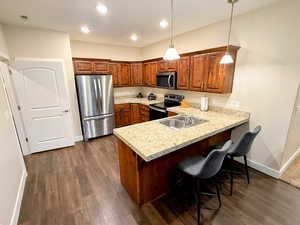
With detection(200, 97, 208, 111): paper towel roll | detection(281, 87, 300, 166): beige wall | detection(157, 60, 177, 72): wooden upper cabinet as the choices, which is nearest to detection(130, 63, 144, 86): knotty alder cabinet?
detection(157, 60, 177, 72): wooden upper cabinet

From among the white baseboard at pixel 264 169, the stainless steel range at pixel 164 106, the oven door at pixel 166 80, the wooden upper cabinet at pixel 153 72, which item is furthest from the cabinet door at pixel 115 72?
the white baseboard at pixel 264 169

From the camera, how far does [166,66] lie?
3713 mm

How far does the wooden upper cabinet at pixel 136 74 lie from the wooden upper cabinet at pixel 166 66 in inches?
37.0

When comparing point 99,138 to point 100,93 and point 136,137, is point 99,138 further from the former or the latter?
point 136,137

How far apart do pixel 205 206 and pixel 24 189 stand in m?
2.73

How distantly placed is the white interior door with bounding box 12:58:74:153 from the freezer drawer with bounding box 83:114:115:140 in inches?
15.8

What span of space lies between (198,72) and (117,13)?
73.0 inches

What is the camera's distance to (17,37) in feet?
9.55

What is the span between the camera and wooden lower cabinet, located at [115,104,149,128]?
4.45 metres

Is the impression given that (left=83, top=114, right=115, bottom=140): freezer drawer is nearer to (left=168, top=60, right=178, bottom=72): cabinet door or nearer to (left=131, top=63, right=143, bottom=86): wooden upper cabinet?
(left=131, top=63, right=143, bottom=86): wooden upper cabinet

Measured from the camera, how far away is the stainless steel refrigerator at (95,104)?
3654 mm

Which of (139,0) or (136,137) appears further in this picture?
(139,0)

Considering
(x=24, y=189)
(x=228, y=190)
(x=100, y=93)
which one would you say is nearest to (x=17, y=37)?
(x=100, y=93)

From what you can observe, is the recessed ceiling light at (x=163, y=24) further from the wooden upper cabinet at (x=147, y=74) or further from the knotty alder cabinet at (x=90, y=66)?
the knotty alder cabinet at (x=90, y=66)
